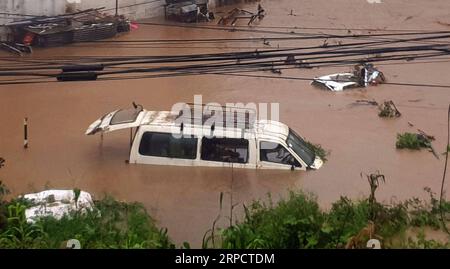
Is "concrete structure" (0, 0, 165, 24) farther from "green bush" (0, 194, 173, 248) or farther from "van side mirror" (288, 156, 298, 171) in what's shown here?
"green bush" (0, 194, 173, 248)

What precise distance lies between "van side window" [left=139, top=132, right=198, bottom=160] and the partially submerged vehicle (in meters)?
6.37

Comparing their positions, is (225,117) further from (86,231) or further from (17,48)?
(17,48)

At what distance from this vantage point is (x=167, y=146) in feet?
27.9

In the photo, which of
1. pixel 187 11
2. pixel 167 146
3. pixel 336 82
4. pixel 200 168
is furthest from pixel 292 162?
pixel 187 11

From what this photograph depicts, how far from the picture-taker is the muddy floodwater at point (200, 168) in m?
8.23

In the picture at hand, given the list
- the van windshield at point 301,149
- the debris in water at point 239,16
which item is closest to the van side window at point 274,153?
the van windshield at point 301,149

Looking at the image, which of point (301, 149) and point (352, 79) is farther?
point (352, 79)

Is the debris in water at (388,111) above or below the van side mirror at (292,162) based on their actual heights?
above

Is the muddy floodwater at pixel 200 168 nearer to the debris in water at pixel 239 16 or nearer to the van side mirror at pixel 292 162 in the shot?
the van side mirror at pixel 292 162

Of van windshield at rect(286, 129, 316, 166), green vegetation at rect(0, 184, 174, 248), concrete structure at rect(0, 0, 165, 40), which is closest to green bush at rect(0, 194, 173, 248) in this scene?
green vegetation at rect(0, 184, 174, 248)

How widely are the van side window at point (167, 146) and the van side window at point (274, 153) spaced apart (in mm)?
850

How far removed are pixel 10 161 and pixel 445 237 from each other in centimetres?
587

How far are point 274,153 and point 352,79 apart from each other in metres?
6.62
